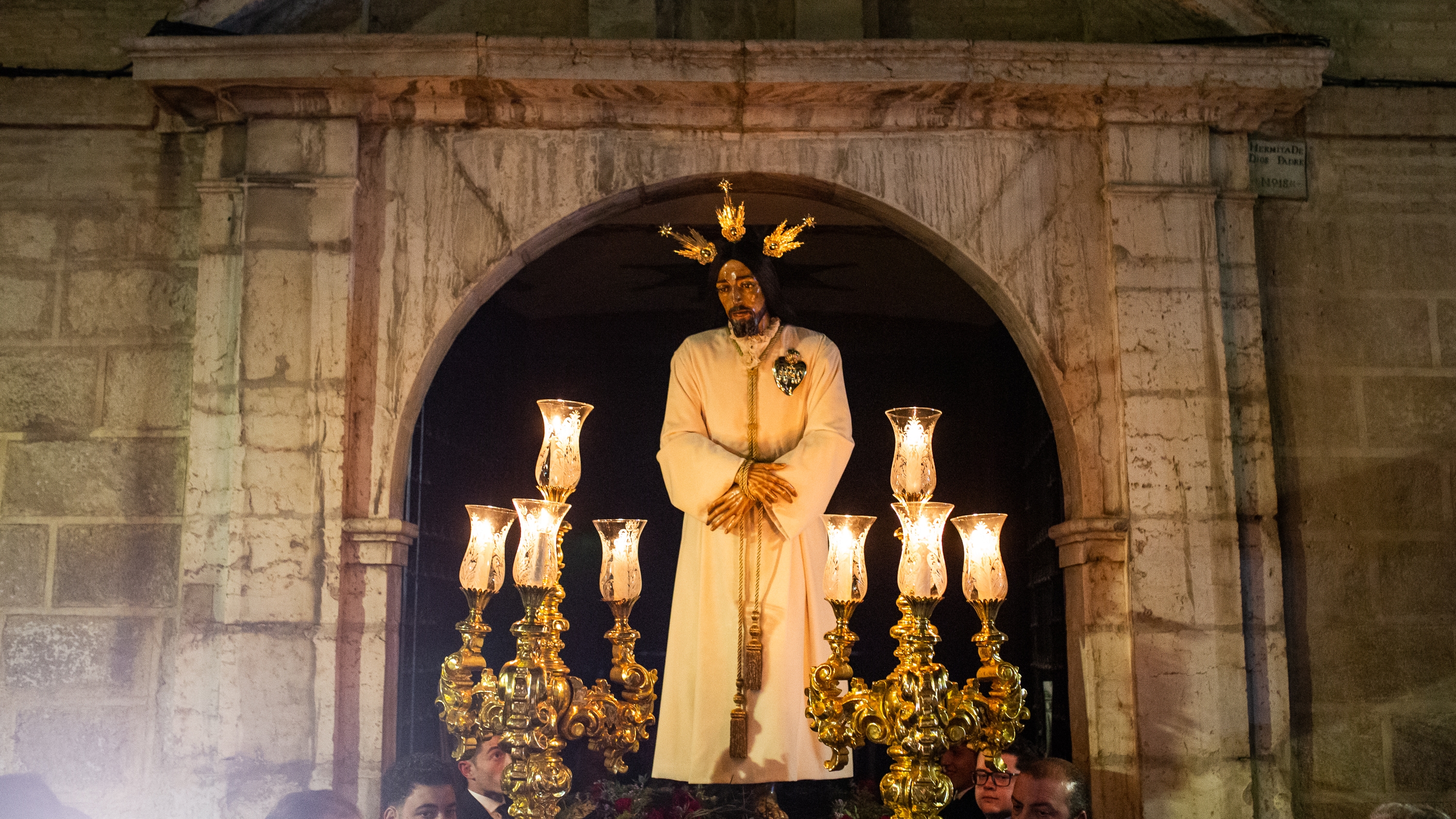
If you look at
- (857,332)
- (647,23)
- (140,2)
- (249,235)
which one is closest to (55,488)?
(249,235)

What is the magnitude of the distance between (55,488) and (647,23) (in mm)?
3329

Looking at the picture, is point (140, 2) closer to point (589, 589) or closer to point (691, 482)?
point (691, 482)

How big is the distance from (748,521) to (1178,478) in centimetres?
179

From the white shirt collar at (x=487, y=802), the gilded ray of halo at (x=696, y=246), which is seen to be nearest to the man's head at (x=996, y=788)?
the white shirt collar at (x=487, y=802)

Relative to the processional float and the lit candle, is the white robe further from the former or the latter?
the lit candle

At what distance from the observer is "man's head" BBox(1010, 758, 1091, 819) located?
401cm

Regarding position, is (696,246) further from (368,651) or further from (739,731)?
(368,651)

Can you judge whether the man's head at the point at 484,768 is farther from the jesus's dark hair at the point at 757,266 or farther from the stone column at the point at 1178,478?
the stone column at the point at 1178,478

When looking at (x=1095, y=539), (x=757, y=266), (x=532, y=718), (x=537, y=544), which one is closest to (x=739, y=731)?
(x=532, y=718)

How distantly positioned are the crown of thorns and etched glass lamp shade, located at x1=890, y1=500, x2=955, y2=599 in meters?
1.53

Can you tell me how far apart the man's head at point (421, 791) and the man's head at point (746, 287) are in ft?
7.40

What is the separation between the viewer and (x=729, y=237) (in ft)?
17.0

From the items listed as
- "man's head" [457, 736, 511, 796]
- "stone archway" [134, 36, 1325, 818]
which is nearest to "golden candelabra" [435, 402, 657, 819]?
"man's head" [457, 736, 511, 796]

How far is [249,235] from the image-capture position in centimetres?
516
